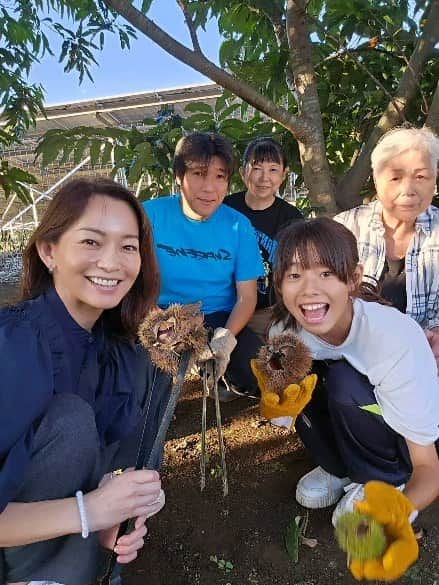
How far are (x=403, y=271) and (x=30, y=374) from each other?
1388 mm

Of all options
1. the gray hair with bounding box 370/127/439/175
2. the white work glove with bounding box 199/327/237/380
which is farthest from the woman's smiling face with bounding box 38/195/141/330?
the gray hair with bounding box 370/127/439/175

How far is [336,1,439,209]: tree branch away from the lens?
2312 millimetres

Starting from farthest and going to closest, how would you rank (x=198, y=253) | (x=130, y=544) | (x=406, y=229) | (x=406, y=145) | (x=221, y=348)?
1. (x=198, y=253)
2. (x=406, y=229)
3. (x=406, y=145)
4. (x=221, y=348)
5. (x=130, y=544)

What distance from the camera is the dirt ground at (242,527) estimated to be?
1.40 m

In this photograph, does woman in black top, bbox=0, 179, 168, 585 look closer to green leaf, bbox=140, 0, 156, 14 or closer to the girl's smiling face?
the girl's smiling face

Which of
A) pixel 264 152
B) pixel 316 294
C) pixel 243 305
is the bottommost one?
pixel 243 305

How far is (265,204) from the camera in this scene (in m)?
2.54

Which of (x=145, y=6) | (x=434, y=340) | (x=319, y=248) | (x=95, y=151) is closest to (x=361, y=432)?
(x=434, y=340)

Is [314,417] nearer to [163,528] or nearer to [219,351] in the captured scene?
[219,351]

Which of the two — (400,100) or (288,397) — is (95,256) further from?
(400,100)

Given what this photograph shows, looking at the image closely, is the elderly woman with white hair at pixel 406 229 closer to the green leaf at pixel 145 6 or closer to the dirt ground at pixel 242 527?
the dirt ground at pixel 242 527

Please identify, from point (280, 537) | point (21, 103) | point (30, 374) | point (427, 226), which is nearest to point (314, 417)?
point (280, 537)

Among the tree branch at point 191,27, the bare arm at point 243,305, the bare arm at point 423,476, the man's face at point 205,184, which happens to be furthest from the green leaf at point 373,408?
the tree branch at point 191,27

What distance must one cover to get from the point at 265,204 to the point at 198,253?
62 centimetres
